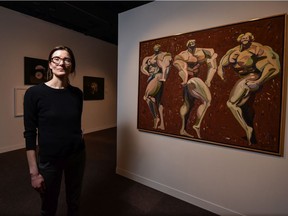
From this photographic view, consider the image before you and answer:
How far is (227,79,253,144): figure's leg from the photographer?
5.63 feet

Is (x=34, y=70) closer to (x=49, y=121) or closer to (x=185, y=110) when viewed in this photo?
(x=49, y=121)

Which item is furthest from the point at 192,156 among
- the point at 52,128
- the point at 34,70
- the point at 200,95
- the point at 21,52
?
the point at 21,52

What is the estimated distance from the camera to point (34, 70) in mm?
4090

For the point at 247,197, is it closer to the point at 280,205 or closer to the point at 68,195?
the point at 280,205

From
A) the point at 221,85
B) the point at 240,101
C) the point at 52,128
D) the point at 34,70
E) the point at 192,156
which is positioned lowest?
the point at 192,156

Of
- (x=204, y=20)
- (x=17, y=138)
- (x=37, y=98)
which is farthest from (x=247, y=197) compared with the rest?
(x=17, y=138)

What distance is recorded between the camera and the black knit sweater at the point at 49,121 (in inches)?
50.4

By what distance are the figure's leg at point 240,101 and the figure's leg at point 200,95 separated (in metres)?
0.23

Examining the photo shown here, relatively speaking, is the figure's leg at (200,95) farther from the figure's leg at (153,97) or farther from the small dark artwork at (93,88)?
the small dark artwork at (93,88)

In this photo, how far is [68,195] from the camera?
60.8 inches

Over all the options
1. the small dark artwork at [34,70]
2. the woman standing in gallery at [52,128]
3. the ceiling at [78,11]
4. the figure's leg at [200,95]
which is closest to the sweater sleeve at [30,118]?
the woman standing in gallery at [52,128]

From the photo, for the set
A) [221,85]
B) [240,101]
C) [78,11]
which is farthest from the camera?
[78,11]

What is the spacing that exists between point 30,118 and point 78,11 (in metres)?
2.97

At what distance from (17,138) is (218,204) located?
402 centimetres
